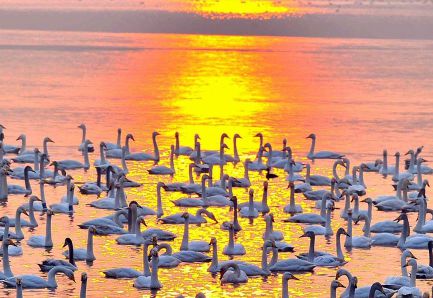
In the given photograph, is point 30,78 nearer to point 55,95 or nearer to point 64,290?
point 55,95

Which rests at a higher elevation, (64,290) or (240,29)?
(240,29)

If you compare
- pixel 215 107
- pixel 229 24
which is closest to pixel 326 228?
pixel 215 107

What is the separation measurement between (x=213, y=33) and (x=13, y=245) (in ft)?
312

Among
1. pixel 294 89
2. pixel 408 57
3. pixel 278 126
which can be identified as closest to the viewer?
pixel 278 126

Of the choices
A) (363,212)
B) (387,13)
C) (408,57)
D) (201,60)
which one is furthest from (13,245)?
(387,13)

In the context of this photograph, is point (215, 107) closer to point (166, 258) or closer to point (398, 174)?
point (398, 174)

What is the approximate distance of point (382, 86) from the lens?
227 feet

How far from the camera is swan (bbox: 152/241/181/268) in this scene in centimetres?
2433

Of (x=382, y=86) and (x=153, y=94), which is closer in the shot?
(x=153, y=94)

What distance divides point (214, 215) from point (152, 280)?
24.1 ft

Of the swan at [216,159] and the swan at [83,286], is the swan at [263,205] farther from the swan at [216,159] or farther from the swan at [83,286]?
the swan at [83,286]

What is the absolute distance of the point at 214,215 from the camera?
30141 mm

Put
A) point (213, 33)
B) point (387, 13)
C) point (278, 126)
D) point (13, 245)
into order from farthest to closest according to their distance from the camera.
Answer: point (387, 13) < point (213, 33) < point (278, 126) < point (13, 245)

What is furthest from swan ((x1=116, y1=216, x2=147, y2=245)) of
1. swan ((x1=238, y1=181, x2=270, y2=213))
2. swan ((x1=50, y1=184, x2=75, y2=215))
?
swan ((x1=238, y1=181, x2=270, y2=213))
